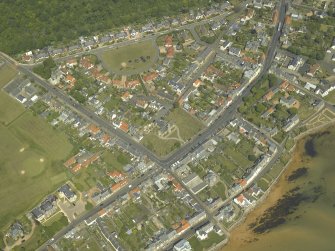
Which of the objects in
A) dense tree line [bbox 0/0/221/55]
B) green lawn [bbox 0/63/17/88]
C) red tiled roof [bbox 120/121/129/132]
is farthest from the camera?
dense tree line [bbox 0/0/221/55]

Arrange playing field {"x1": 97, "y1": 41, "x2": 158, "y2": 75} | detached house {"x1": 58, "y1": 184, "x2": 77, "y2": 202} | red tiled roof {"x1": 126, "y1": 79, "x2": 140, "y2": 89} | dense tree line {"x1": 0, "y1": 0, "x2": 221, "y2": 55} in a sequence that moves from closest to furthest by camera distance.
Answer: detached house {"x1": 58, "y1": 184, "x2": 77, "y2": 202}
red tiled roof {"x1": 126, "y1": 79, "x2": 140, "y2": 89}
playing field {"x1": 97, "y1": 41, "x2": 158, "y2": 75}
dense tree line {"x1": 0, "y1": 0, "x2": 221, "y2": 55}

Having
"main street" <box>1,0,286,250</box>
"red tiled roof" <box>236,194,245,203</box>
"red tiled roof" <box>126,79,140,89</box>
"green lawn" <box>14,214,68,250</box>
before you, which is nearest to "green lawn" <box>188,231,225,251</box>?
"red tiled roof" <box>236,194,245,203</box>

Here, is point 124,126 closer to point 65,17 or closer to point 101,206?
point 101,206

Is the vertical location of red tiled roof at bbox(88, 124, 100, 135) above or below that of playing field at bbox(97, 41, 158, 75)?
below

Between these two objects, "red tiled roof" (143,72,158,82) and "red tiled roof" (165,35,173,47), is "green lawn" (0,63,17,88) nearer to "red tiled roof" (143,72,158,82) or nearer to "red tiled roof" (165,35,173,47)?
"red tiled roof" (143,72,158,82)

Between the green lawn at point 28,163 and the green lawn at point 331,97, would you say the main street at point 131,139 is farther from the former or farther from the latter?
the green lawn at point 331,97

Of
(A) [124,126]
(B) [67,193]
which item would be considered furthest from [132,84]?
(B) [67,193]
